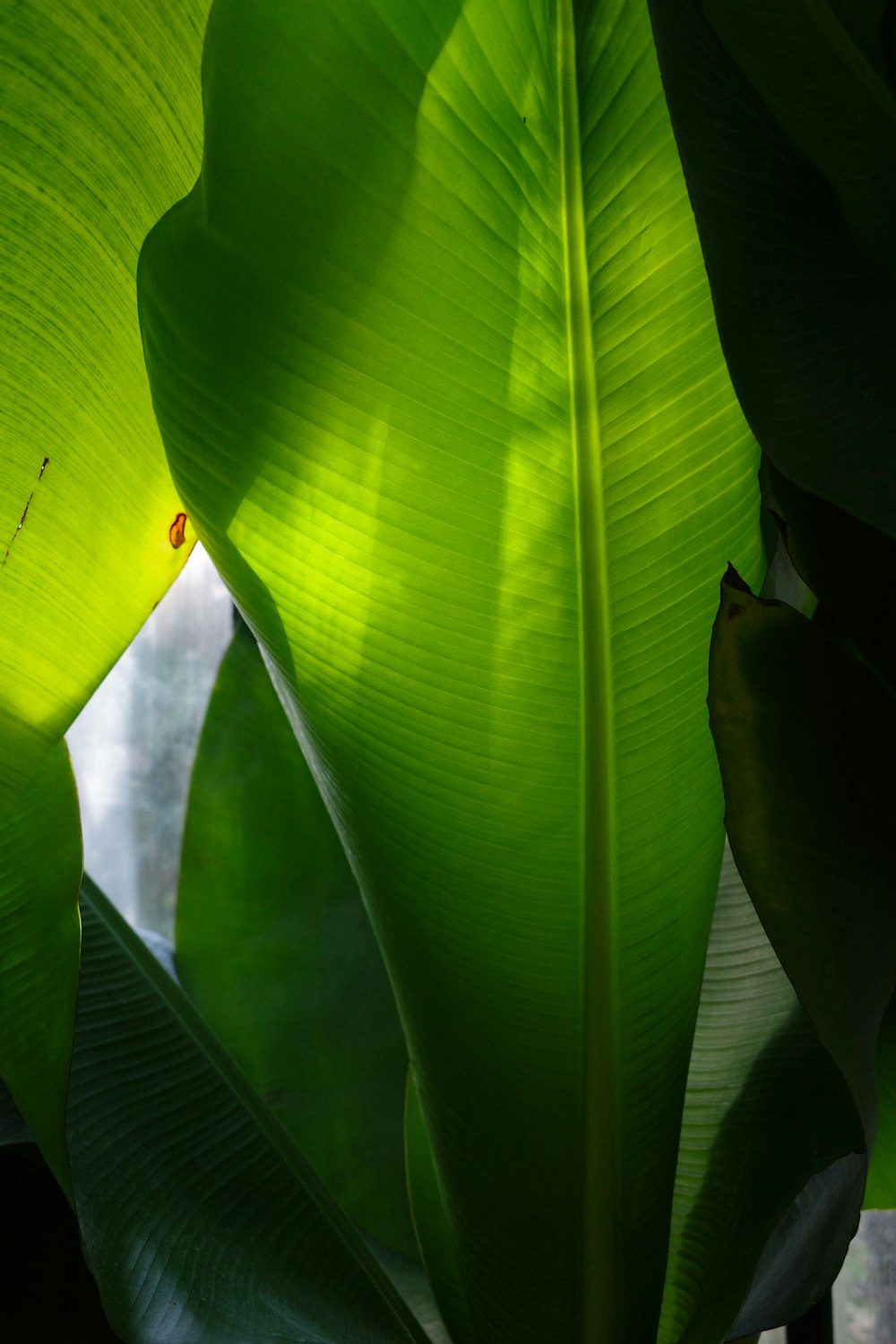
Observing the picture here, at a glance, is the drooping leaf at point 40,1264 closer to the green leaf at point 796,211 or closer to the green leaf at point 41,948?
the green leaf at point 41,948

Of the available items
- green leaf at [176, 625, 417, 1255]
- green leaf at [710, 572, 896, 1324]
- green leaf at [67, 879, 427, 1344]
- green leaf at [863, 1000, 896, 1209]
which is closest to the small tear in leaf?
green leaf at [710, 572, 896, 1324]

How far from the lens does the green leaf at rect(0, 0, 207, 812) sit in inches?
13.3

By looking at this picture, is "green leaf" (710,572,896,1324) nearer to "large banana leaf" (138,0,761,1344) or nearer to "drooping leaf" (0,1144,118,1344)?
"large banana leaf" (138,0,761,1344)

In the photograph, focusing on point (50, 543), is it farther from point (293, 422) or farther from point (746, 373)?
point (746, 373)

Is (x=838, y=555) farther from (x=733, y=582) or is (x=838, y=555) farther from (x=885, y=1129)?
(x=885, y=1129)

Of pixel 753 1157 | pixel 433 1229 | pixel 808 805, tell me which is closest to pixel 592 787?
pixel 808 805

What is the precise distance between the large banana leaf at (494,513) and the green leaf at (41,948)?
0.11 meters

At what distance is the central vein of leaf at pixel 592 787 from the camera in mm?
314

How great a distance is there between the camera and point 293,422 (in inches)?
12.5

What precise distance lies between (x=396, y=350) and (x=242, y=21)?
9cm

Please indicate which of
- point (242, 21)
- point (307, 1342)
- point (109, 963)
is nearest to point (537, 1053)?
point (307, 1342)

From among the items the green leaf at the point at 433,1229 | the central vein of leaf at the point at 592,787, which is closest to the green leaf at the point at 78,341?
the central vein of leaf at the point at 592,787

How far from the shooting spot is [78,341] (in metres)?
0.37

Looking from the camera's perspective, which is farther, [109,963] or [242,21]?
[109,963]
